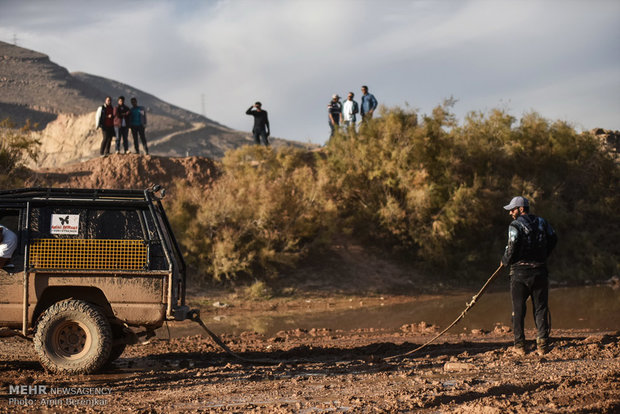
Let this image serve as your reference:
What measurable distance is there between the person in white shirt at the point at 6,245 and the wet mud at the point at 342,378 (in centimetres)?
149

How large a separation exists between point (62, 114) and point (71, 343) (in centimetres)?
3637

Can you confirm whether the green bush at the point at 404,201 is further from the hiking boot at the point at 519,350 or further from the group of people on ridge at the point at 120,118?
the hiking boot at the point at 519,350

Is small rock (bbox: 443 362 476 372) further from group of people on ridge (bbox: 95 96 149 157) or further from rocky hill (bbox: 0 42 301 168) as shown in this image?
rocky hill (bbox: 0 42 301 168)

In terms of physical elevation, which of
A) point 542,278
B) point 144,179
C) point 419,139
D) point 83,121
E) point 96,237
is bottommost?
point 542,278

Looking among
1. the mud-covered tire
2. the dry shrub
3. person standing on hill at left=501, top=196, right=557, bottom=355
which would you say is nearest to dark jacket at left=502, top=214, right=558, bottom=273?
person standing on hill at left=501, top=196, right=557, bottom=355

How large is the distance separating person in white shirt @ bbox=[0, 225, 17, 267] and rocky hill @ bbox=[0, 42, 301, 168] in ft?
93.6

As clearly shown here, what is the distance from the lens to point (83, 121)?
1483 inches

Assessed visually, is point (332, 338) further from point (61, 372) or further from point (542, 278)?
point (61, 372)

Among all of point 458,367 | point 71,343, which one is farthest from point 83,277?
point 458,367

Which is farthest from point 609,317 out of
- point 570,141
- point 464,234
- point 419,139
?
point 570,141

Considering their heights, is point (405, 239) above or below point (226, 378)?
above

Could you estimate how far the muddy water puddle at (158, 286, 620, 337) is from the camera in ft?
43.7

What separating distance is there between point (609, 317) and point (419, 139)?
9.79 m

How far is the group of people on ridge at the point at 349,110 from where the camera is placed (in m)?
23.4
